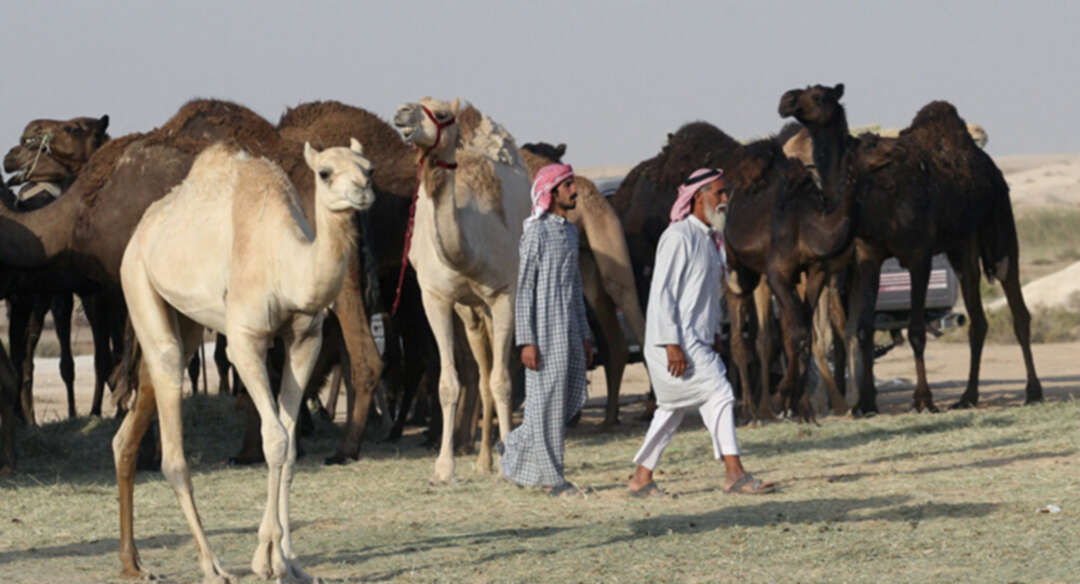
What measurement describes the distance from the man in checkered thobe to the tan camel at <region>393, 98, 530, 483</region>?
69 cm

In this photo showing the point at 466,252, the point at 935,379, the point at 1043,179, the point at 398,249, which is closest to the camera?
the point at 466,252

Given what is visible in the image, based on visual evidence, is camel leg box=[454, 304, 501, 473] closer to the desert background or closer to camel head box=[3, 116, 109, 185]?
camel head box=[3, 116, 109, 185]

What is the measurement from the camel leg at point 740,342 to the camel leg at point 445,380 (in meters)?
3.41

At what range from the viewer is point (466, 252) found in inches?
401

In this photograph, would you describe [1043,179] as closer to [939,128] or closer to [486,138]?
[939,128]

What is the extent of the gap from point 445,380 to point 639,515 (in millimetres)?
2418

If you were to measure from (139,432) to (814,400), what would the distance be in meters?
8.61

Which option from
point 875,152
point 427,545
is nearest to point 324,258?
point 427,545

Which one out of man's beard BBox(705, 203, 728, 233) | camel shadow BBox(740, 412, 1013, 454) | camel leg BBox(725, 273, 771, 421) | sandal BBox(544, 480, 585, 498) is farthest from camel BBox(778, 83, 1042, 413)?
sandal BBox(544, 480, 585, 498)

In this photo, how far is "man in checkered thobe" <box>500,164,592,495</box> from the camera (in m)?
9.22

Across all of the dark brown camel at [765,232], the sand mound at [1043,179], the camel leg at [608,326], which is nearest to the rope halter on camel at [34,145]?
the camel leg at [608,326]

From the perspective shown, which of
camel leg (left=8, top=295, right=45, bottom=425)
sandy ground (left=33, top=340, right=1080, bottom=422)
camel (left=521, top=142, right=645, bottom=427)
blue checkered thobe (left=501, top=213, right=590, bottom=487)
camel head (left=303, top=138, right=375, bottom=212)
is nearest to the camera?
camel head (left=303, top=138, right=375, bottom=212)

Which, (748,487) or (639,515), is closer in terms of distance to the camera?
(639,515)

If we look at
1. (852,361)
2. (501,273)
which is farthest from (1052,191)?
(501,273)
